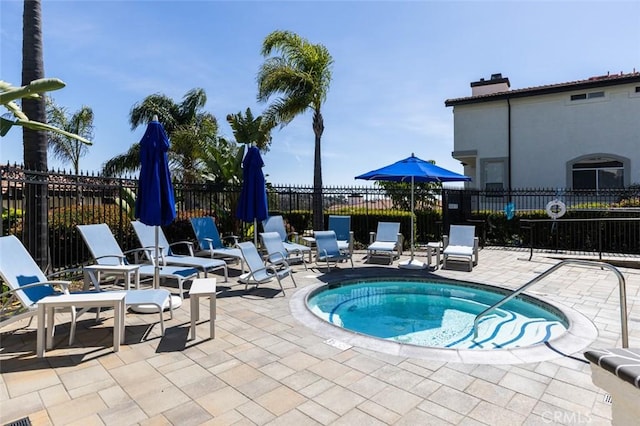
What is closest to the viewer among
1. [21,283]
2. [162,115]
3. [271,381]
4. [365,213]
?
[271,381]

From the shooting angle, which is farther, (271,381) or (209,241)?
(209,241)

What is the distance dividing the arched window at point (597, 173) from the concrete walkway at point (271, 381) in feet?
44.9

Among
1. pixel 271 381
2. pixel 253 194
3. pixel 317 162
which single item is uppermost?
pixel 317 162

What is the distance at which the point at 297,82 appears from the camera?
1295 cm

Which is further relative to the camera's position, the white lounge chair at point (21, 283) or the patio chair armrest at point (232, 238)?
the patio chair armrest at point (232, 238)

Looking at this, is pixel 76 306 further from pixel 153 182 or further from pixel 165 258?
pixel 165 258

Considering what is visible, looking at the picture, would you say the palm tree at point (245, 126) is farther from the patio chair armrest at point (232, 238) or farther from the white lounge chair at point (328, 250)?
the white lounge chair at point (328, 250)

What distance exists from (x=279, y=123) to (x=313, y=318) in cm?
1009

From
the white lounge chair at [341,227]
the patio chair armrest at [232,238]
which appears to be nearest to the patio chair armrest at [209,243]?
the patio chair armrest at [232,238]

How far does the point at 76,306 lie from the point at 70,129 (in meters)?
26.6

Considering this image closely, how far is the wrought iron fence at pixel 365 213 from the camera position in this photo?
8.23m

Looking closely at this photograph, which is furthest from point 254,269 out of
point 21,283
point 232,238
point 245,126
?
point 245,126

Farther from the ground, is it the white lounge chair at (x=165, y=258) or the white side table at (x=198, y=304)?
the white lounge chair at (x=165, y=258)

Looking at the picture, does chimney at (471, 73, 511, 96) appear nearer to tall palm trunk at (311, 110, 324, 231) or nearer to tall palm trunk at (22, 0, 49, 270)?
tall palm trunk at (311, 110, 324, 231)
